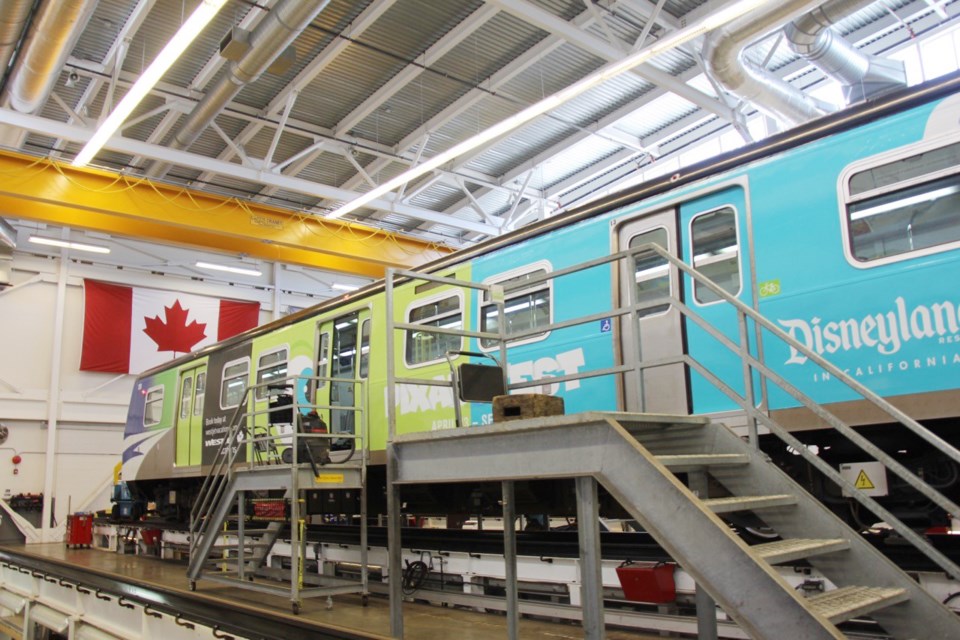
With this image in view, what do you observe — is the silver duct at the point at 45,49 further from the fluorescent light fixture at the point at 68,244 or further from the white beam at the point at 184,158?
the fluorescent light fixture at the point at 68,244

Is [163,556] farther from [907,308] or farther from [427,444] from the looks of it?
[907,308]

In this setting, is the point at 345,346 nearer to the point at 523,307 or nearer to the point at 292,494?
the point at 292,494

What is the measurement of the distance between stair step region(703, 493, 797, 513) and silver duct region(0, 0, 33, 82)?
8.72 meters

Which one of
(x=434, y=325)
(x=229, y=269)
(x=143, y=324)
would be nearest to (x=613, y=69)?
(x=434, y=325)

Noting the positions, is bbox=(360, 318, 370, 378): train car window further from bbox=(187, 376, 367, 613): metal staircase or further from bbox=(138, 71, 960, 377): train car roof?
bbox=(138, 71, 960, 377): train car roof

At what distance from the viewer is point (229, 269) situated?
19.7 m

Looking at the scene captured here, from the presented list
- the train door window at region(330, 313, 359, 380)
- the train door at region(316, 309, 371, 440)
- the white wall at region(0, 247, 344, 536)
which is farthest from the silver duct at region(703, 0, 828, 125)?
the white wall at region(0, 247, 344, 536)

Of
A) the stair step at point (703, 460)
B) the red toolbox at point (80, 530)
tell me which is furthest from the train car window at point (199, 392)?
the stair step at point (703, 460)

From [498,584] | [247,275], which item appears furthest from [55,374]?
[498,584]

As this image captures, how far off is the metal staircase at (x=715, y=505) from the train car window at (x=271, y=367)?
5.38m

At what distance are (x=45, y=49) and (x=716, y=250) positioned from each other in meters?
8.06

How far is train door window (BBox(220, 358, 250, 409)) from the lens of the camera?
10570mm

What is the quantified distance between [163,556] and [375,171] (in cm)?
785

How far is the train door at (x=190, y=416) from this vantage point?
38.0 feet
